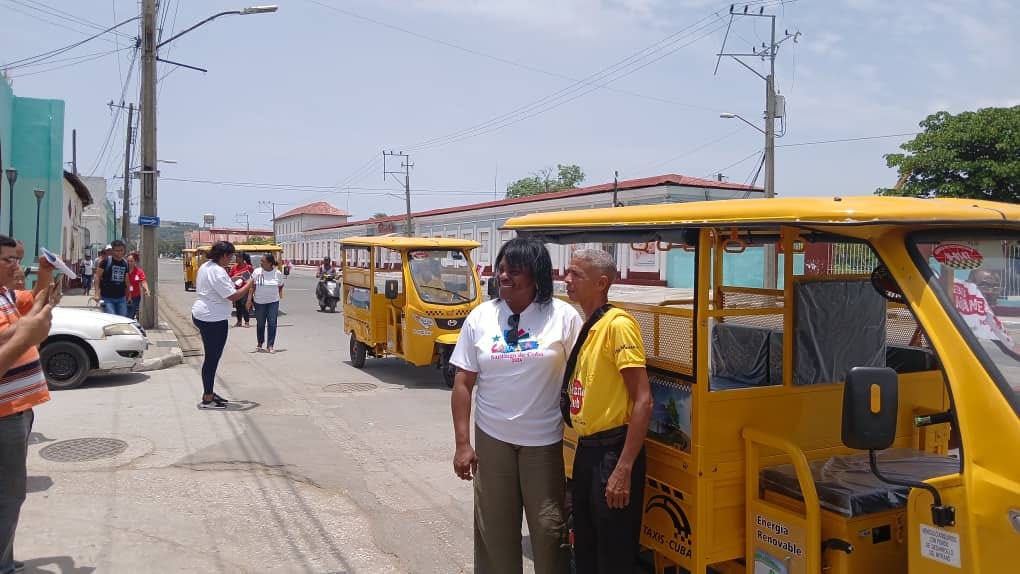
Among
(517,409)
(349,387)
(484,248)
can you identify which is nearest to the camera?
(517,409)

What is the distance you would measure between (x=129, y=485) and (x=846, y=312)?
5021mm

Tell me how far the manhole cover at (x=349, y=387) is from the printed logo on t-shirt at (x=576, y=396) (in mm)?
6841

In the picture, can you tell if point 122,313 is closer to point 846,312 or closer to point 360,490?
point 360,490

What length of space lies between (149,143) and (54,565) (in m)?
13.1

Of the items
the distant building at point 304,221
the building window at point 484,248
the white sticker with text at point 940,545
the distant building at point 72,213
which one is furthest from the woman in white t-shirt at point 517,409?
the distant building at point 304,221


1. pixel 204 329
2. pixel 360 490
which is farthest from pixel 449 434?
pixel 204 329

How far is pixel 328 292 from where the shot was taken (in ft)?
71.3

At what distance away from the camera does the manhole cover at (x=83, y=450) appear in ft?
20.4

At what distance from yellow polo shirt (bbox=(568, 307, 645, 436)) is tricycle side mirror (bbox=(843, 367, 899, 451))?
2.98ft

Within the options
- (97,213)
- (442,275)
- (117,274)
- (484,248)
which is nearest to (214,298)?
(442,275)

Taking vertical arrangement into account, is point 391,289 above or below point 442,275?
below

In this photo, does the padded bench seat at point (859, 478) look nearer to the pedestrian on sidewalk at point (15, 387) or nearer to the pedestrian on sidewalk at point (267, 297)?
the pedestrian on sidewalk at point (15, 387)

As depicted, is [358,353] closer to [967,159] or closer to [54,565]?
[54,565]

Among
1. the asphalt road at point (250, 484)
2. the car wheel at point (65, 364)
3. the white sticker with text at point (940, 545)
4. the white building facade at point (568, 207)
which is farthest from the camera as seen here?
the white building facade at point (568, 207)
